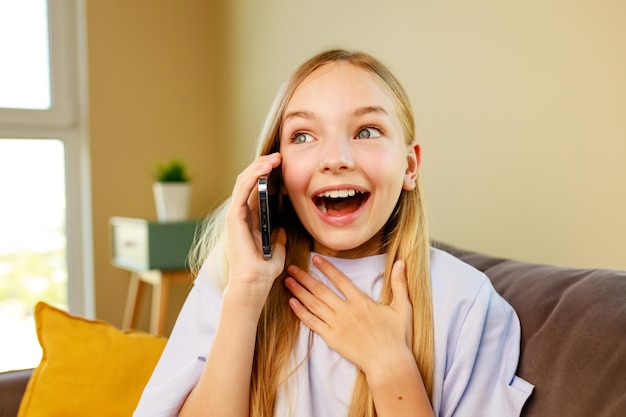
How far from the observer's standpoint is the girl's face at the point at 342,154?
96cm

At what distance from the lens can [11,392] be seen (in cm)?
124

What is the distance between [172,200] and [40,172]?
73 centimetres

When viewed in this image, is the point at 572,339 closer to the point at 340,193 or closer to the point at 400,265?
the point at 400,265

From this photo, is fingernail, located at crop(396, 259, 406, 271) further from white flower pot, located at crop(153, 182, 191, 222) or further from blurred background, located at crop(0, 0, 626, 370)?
white flower pot, located at crop(153, 182, 191, 222)

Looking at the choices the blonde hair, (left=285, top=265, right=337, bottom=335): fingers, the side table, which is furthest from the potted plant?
(left=285, top=265, right=337, bottom=335): fingers

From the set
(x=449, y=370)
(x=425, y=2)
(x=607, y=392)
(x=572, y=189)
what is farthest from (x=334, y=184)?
(x=425, y=2)

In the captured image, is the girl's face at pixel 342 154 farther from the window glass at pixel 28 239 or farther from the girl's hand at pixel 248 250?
the window glass at pixel 28 239

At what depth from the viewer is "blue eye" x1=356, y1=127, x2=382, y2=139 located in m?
0.99

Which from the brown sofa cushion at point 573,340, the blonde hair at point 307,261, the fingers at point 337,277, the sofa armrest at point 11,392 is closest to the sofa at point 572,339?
the brown sofa cushion at point 573,340

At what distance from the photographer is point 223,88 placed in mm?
3219

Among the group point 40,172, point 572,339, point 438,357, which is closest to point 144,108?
point 40,172

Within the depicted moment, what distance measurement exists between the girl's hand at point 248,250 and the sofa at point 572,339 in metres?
0.40

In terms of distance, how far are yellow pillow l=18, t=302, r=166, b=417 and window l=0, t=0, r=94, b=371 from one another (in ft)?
5.70

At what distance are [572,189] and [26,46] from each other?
253 cm
